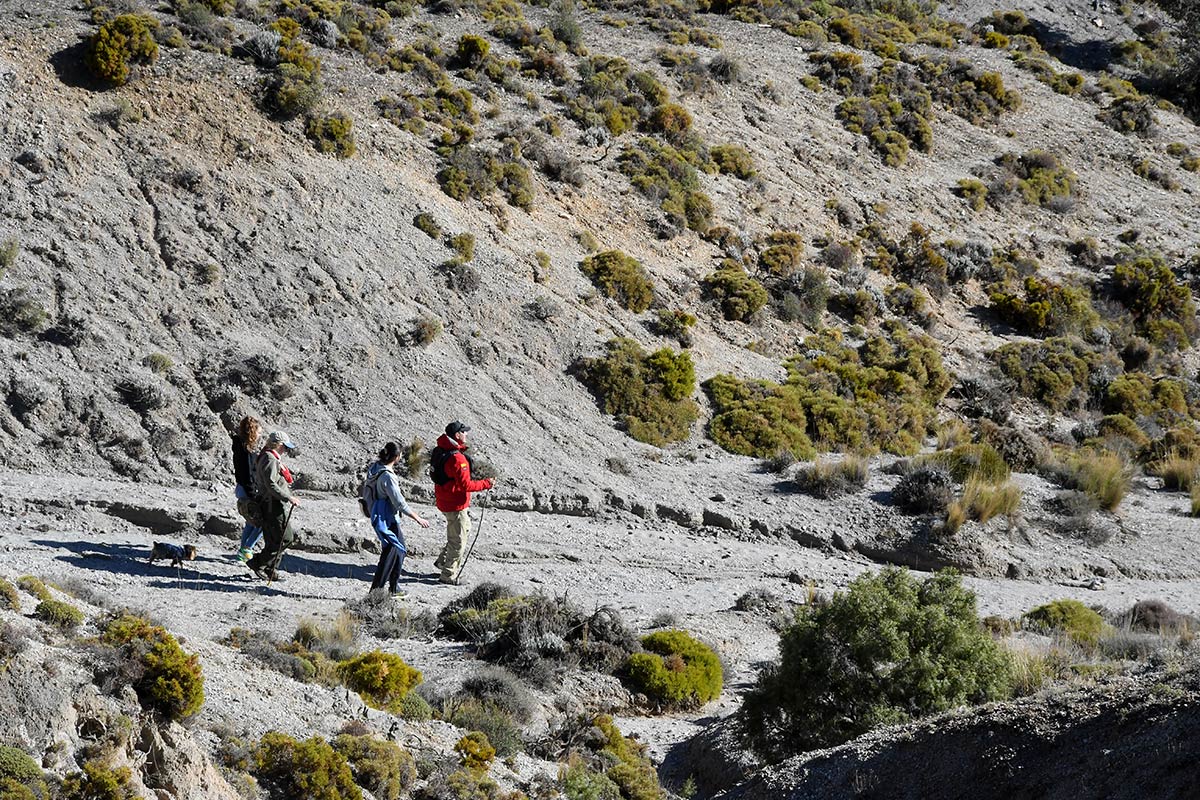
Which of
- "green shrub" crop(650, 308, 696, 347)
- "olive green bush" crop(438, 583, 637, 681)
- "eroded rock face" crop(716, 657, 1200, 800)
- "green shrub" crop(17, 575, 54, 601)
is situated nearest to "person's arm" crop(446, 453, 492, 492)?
"olive green bush" crop(438, 583, 637, 681)

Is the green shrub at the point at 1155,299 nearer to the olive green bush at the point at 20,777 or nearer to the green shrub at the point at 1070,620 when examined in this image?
the green shrub at the point at 1070,620

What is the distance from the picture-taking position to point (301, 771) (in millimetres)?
7539

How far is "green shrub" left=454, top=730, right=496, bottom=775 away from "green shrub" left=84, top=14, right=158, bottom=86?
15765 mm

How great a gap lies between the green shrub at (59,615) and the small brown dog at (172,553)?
3696mm

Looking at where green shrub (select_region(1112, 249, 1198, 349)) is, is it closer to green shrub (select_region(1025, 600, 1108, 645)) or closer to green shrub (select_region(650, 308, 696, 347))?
green shrub (select_region(650, 308, 696, 347))

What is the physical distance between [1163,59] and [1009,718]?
4454cm

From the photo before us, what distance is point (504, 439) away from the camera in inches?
696

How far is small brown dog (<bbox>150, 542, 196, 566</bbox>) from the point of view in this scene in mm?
12094

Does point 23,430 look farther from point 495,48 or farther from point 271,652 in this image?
point 495,48

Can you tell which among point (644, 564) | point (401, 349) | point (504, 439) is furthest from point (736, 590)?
point (401, 349)

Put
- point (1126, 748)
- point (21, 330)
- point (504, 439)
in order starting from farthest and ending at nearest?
point (504, 439)
point (21, 330)
point (1126, 748)

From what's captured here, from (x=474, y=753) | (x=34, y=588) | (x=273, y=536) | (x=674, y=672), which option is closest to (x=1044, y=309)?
(x=674, y=672)

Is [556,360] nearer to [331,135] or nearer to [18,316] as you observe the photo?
[331,135]

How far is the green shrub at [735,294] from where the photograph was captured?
76.1 feet
